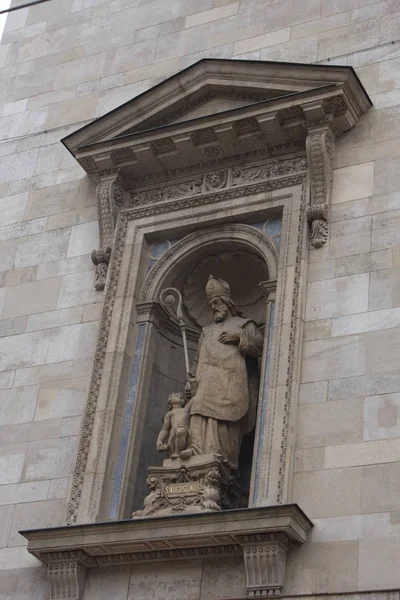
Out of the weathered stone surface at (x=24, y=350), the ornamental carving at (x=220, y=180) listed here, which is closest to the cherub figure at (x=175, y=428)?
the weathered stone surface at (x=24, y=350)

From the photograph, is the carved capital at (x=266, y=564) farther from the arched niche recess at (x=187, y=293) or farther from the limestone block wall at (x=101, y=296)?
the arched niche recess at (x=187, y=293)

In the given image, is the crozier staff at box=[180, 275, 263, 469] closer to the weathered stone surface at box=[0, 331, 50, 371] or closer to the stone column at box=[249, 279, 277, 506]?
the stone column at box=[249, 279, 277, 506]

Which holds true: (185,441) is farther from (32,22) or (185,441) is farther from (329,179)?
(32,22)

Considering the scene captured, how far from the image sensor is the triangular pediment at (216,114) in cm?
1327

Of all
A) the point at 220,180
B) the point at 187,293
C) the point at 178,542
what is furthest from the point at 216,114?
the point at 178,542

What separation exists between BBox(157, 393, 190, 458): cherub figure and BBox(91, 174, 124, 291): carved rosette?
183cm

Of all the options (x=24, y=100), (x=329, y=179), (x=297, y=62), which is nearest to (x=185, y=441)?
(x=329, y=179)

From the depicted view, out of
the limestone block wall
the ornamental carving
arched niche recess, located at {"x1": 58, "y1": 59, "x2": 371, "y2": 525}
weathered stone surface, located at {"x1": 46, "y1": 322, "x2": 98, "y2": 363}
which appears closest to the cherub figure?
arched niche recess, located at {"x1": 58, "y1": 59, "x2": 371, "y2": 525}

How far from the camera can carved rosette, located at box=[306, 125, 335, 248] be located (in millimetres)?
12781

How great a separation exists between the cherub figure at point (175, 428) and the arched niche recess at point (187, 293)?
0.38m

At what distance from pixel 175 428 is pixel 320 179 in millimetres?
2974

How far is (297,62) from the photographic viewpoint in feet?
46.5

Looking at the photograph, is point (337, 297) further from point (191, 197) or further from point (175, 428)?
point (191, 197)

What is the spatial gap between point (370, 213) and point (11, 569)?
16.4 feet
